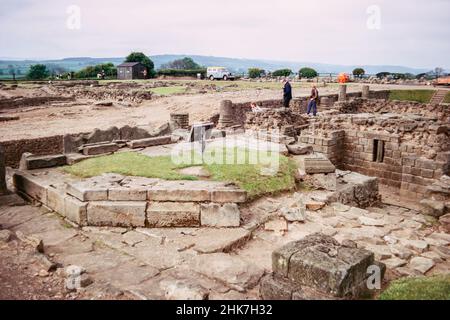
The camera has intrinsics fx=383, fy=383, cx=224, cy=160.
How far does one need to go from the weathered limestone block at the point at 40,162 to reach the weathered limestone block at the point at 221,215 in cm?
434

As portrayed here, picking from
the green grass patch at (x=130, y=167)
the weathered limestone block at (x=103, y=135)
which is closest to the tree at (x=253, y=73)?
the weathered limestone block at (x=103, y=135)

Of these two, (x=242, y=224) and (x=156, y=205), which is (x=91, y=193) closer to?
(x=156, y=205)

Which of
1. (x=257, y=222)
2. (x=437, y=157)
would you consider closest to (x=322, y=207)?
(x=257, y=222)

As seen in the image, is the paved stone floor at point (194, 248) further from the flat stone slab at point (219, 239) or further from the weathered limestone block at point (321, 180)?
the weathered limestone block at point (321, 180)

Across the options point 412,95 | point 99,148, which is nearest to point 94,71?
point 412,95

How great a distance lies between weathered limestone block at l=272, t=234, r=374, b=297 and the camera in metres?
4.07

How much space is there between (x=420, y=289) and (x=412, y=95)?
3347 centimetres

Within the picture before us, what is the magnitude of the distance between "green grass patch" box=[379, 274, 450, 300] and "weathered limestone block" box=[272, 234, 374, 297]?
343 millimetres

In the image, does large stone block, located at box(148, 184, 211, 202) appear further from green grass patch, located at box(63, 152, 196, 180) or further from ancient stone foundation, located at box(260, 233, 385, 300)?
ancient stone foundation, located at box(260, 233, 385, 300)

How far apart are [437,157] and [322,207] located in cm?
669

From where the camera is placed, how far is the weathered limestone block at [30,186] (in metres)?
7.38

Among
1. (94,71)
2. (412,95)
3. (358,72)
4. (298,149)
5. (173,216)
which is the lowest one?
(173,216)

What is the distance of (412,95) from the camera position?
110 feet
